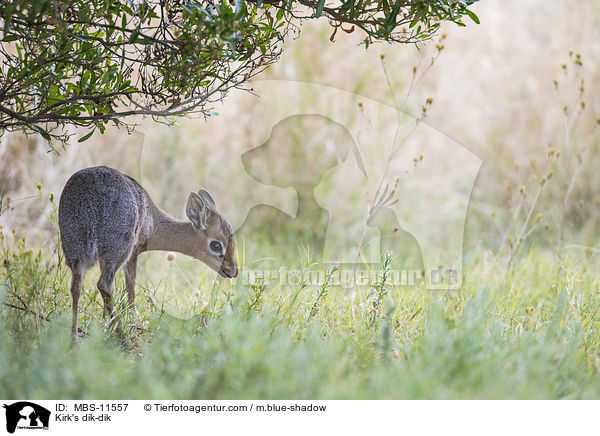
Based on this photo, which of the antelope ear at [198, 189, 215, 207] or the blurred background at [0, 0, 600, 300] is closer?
the antelope ear at [198, 189, 215, 207]

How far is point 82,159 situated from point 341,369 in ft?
12.2

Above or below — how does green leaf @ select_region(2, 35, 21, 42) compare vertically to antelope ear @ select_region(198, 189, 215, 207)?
above

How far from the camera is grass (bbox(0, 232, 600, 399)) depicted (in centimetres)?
246

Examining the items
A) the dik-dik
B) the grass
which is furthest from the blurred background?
the dik-dik

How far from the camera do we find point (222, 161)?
242 inches

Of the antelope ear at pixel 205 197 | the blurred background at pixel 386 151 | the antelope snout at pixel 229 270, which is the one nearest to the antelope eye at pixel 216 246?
the antelope snout at pixel 229 270

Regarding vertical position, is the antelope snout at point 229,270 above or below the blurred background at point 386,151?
below

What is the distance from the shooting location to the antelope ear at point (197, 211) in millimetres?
3537
